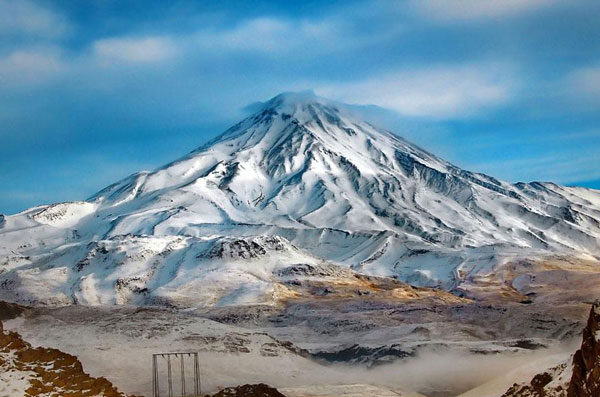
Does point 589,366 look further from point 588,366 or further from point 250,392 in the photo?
point 250,392

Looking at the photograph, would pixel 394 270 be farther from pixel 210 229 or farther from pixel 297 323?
pixel 297 323

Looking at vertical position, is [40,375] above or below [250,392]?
above

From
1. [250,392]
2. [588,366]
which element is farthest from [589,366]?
[250,392]

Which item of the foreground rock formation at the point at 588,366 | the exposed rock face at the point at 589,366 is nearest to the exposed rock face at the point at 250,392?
the foreground rock formation at the point at 588,366

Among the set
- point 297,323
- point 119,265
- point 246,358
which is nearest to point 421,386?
point 246,358

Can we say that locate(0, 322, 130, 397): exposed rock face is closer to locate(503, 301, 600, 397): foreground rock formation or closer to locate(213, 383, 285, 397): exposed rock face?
locate(213, 383, 285, 397): exposed rock face

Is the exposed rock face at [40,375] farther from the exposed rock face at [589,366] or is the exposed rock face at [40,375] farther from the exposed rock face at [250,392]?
the exposed rock face at [589,366]
